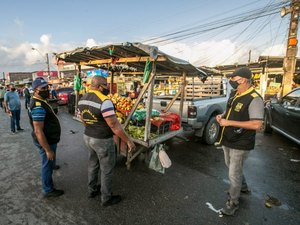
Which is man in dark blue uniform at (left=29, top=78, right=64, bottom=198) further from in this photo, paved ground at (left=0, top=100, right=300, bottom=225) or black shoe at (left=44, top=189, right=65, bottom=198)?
paved ground at (left=0, top=100, right=300, bottom=225)

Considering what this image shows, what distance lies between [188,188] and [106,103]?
2.22 m

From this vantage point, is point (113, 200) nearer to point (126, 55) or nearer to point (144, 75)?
point (144, 75)

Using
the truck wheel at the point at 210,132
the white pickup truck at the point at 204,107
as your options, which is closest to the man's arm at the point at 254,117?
the white pickup truck at the point at 204,107

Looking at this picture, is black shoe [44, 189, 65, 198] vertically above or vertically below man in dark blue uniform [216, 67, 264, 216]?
below

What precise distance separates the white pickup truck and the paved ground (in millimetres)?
688

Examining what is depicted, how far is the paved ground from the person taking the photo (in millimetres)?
2748

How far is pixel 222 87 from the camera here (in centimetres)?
676

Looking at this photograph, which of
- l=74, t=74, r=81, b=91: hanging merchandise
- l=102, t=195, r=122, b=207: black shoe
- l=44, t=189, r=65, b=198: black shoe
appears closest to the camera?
l=102, t=195, r=122, b=207: black shoe

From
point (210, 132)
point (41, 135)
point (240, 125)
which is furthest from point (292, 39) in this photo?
point (41, 135)

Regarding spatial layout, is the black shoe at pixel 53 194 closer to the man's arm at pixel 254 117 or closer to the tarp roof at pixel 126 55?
the tarp roof at pixel 126 55

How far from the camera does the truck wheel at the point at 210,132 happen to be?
18.9 ft

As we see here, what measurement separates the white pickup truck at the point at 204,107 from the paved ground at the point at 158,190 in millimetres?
688

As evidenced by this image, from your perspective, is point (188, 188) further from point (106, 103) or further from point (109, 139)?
point (106, 103)

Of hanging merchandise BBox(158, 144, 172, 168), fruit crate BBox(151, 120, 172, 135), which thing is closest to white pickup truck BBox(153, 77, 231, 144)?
fruit crate BBox(151, 120, 172, 135)
